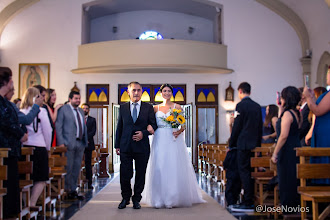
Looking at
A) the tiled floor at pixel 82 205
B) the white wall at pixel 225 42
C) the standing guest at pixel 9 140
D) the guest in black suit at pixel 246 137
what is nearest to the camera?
the standing guest at pixel 9 140

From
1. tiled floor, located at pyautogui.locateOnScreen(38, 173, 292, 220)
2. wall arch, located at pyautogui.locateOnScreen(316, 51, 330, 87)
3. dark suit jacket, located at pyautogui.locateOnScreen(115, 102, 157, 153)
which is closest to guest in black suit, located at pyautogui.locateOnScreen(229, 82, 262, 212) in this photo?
tiled floor, located at pyautogui.locateOnScreen(38, 173, 292, 220)

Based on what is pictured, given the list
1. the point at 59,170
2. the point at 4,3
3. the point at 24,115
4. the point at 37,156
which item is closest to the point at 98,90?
the point at 4,3

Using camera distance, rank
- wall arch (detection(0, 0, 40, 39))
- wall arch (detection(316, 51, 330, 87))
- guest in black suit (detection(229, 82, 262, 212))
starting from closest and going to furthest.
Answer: guest in black suit (detection(229, 82, 262, 212)) < wall arch (detection(316, 51, 330, 87)) < wall arch (detection(0, 0, 40, 39))

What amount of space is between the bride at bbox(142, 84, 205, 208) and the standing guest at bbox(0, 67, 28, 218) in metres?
2.20

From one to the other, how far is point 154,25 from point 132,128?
505 inches

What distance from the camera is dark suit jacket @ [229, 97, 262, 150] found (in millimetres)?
6000

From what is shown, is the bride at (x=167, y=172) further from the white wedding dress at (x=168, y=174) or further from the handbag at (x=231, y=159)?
the handbag at (x=231, y=159)

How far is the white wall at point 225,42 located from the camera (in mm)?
15945

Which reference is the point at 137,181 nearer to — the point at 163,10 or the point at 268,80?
the point at 268,80

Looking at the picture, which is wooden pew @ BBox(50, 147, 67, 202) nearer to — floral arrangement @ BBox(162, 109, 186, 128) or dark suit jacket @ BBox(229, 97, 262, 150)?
floral arrangement @ BBox(162, 109, 186, 128)

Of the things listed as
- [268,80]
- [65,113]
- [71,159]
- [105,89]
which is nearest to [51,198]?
[71,159]

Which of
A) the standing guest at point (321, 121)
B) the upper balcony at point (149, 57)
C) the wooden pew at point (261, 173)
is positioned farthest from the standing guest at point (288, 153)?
the upper balcony at point (149, 57)

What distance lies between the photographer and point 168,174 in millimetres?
6305

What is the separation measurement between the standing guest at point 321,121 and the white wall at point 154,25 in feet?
46.2
